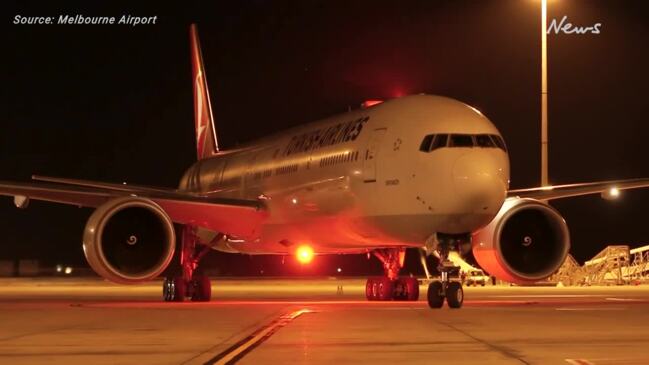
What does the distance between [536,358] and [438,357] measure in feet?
3.41

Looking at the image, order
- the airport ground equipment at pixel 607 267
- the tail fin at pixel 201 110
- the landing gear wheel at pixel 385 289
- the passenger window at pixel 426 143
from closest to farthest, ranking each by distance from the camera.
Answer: the passenger window at pixel 426 143
the landing gear wheel at pixel 385 289
the tail fin at pixel 201 110
the airport ground equipment at pixel 607 267

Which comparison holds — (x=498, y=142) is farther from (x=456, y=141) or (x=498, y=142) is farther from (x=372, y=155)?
(x=372, y=155)

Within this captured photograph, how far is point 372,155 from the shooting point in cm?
2370

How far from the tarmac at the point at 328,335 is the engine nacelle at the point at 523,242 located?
156cm

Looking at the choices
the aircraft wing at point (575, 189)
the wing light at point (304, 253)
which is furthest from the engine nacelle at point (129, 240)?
the aircraft wing at point (575, 189)

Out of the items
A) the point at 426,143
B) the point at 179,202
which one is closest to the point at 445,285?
the point at 426,143

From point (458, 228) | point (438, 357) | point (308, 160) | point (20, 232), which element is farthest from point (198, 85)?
point (20, 232)

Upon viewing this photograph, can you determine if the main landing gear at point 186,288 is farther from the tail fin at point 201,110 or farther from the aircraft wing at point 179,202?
the tail fin at point 201,110

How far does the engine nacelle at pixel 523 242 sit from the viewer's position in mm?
24297

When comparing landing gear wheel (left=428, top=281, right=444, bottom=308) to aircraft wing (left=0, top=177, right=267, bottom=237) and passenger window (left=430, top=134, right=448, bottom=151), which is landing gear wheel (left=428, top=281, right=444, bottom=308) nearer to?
passenger window (left=430, top=134, right=448, bottom=151)

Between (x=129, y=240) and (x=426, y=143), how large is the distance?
22.3 ft

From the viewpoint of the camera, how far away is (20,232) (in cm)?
7738

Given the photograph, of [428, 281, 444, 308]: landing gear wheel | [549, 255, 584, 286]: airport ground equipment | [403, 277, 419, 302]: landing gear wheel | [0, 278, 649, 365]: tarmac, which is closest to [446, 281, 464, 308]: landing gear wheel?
[428, 281, 444, 308]: landing gear wheel

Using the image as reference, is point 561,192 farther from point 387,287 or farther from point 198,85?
point 198,85
